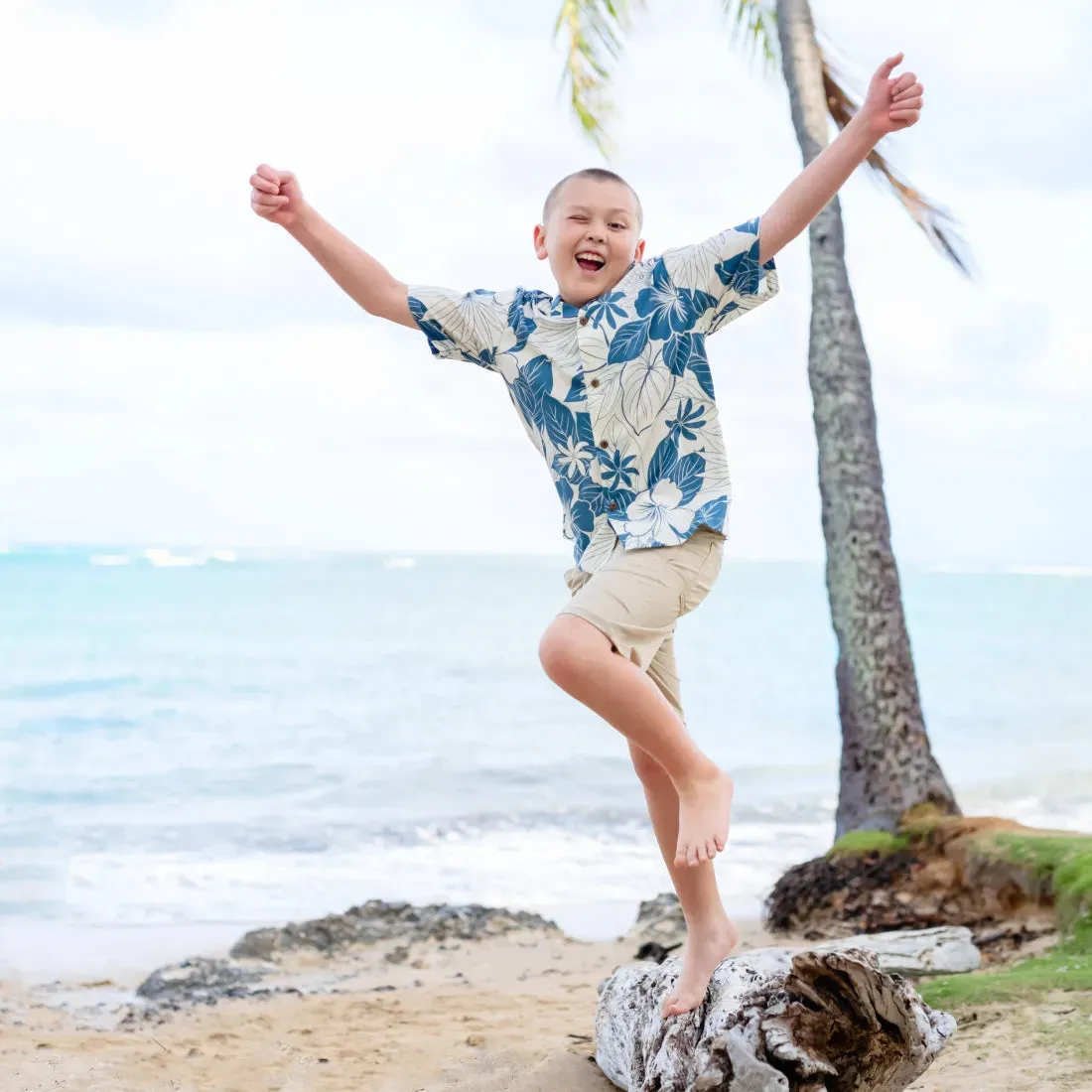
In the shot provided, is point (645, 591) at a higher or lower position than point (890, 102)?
lower

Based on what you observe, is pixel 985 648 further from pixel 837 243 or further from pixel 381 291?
pixel 381 291

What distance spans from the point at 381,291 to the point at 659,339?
808mm

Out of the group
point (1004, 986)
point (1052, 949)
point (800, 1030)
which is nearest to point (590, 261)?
point (800, 1030)

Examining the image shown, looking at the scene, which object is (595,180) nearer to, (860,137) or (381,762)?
(860,137)

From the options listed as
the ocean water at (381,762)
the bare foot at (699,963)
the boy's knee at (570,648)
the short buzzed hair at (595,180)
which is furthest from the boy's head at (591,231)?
the ocean water at (381,762)

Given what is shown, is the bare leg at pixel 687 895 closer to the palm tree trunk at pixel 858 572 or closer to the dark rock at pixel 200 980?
the dark rock at pixel 200 980

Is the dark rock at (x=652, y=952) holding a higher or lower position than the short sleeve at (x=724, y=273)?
lower

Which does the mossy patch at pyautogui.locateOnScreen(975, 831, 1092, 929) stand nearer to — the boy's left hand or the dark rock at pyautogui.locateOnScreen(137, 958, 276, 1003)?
the boy's left hand

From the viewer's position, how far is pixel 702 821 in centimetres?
298

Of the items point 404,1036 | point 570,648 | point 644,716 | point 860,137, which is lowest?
point 404,1036

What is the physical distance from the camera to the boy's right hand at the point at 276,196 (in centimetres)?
329

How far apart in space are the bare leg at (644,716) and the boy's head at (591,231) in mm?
953

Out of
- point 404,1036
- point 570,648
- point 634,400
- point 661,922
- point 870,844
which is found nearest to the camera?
point 570,648

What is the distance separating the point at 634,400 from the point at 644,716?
819mm
